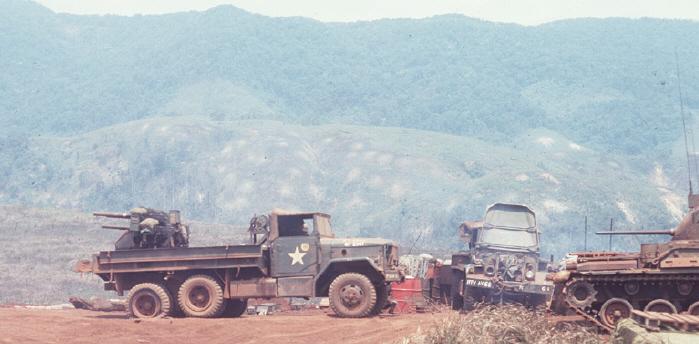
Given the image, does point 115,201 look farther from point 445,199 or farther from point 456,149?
point 456,149

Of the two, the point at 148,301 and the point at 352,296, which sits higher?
the point at 352,296

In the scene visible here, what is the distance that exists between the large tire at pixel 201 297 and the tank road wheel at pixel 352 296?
2.73 m

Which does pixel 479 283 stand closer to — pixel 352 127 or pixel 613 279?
pixel 613 279

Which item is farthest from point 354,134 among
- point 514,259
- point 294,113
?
point 514,259

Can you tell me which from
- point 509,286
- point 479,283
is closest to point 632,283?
point 509,286

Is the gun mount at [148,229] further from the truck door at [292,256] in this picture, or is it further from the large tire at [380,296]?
the large tire at [380,296]

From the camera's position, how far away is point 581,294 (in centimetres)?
1888

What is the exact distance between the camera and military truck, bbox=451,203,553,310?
83.6 feet

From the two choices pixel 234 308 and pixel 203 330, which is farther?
pixel 234 308

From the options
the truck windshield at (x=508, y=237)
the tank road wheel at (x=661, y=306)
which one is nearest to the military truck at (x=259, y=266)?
the tank road wheel at (x=661, y=306)

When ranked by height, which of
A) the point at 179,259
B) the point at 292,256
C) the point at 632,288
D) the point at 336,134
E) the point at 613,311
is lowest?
the point at 613,311

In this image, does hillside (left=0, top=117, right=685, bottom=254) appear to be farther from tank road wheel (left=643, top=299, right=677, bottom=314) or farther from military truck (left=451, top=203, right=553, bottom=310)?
tank road wheel (left=643, top=299, right=677, bottom=314)

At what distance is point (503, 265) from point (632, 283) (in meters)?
9.55

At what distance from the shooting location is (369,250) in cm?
2281
